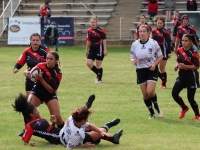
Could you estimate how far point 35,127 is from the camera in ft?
34.8

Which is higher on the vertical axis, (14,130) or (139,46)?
(139,46)

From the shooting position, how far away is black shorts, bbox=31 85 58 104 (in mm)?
11508

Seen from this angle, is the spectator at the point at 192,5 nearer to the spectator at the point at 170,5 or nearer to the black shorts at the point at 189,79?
the spectator at the point at 170,5

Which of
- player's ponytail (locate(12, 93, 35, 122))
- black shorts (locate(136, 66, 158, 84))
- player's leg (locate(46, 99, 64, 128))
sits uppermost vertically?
black shorts (locate(136, 66, 158, 84))

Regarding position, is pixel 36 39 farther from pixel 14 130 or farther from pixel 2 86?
pixel 2 86

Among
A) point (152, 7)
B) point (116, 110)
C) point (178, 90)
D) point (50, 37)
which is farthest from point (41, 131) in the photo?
point (152, 7)

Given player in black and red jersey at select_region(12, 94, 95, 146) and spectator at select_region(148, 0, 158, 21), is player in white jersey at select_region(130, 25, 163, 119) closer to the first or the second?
player in black and red jersey at select_region(12, 94, 95, 146)

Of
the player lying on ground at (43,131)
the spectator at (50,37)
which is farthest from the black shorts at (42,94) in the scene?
the spectator at (50,37)

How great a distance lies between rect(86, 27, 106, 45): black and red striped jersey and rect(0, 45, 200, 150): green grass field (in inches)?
52.7

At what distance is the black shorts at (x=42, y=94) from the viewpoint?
11.5m

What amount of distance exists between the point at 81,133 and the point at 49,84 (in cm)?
154

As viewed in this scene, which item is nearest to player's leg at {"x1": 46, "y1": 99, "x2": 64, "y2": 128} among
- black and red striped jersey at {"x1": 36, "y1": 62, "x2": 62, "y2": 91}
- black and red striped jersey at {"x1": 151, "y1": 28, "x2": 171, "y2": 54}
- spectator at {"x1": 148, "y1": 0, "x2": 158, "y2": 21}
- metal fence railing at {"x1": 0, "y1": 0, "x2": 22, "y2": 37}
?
black and red striped jersey at {"x1": 36, "y1": 62, "x2": 62, "y2": 91}

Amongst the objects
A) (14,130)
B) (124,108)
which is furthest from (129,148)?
(124,108)

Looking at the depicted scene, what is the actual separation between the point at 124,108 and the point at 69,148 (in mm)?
4858
